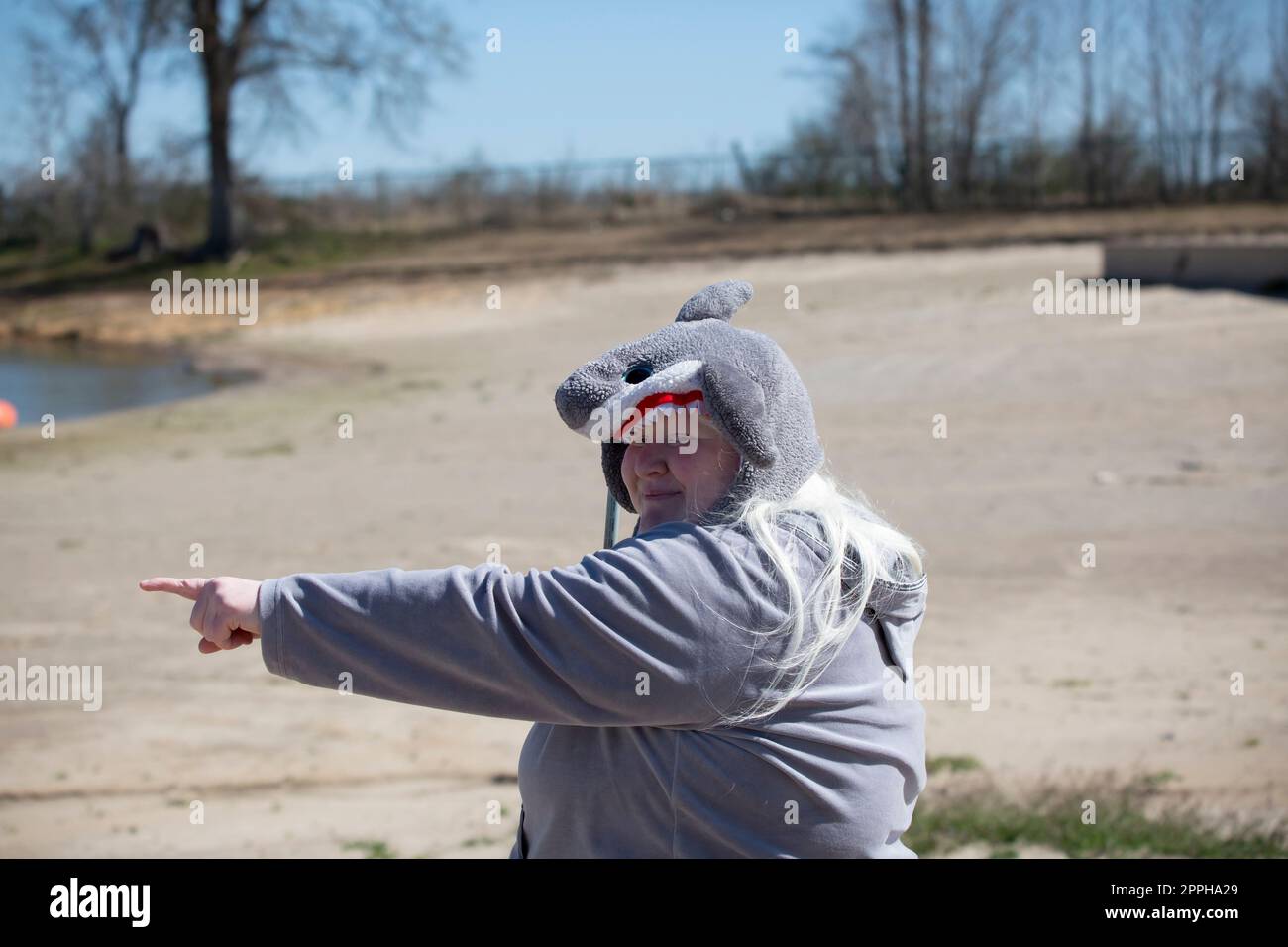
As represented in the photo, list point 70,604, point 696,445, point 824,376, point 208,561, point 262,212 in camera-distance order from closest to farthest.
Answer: point 696,445 < point 70,604 < point 208,561 < point 824,376 < point 262,212

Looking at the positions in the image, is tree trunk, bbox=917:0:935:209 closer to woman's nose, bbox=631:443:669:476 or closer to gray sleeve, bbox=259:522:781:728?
woman's nose, bbox=631:443:669:476

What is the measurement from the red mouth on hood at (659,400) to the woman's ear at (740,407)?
4cm

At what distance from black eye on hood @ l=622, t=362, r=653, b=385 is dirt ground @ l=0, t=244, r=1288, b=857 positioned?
497 millimetres

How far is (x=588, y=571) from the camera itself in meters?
1.72

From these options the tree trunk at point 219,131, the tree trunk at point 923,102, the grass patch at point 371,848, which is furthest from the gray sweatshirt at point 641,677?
the tree trunk at point 219,131

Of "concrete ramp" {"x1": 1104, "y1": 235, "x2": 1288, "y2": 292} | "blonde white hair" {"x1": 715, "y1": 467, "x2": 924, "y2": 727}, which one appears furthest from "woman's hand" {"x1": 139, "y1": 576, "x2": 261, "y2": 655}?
"concrete ramp" {"x1": 1104, "y1": 235, "x2": 1288, "y2": 292}

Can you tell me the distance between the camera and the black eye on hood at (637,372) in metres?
1.88

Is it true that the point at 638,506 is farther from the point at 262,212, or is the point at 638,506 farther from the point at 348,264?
the point at 262,212

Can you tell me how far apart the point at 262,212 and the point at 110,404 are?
79.3 feet

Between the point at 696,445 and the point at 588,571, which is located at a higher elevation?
the point at 696,445

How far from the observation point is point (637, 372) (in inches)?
74.2

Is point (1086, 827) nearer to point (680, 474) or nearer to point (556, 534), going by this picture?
point (680, 474)
